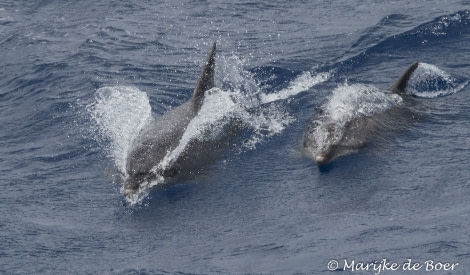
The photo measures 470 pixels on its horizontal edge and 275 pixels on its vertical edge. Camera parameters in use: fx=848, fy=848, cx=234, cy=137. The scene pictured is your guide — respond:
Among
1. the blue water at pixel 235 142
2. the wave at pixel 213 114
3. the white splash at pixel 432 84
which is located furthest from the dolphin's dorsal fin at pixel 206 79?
the white splash at pixel 432 84

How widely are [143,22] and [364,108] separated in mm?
12669

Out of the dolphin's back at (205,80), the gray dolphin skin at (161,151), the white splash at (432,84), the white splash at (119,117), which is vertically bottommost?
the white splash at (119,117)

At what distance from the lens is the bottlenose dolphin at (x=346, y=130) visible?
19.3m

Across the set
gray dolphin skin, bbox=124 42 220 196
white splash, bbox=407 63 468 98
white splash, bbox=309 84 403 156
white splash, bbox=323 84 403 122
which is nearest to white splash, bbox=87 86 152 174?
gray dolphin skin, bbox=124 42 220 196

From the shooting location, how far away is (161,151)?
19.0 meters

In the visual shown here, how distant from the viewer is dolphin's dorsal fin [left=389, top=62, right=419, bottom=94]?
21.9 meters

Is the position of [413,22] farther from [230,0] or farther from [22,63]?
[22,63]

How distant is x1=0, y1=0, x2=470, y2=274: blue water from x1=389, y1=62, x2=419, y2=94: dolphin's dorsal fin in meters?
0.68

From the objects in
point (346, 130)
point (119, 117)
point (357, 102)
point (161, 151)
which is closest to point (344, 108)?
point (357, 102)

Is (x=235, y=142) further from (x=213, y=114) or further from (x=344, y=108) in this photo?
(x=344, y=108)

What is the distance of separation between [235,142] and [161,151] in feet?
7.57

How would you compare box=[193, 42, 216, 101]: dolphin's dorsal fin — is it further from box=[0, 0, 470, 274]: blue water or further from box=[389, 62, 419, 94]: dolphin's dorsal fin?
box=[389, 62, 419, 94]: dolphin's dorsal fin

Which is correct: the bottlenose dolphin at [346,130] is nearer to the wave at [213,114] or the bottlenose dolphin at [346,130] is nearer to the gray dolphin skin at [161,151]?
the wave at [213,114]

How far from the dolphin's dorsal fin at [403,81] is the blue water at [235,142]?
26.6 inches
